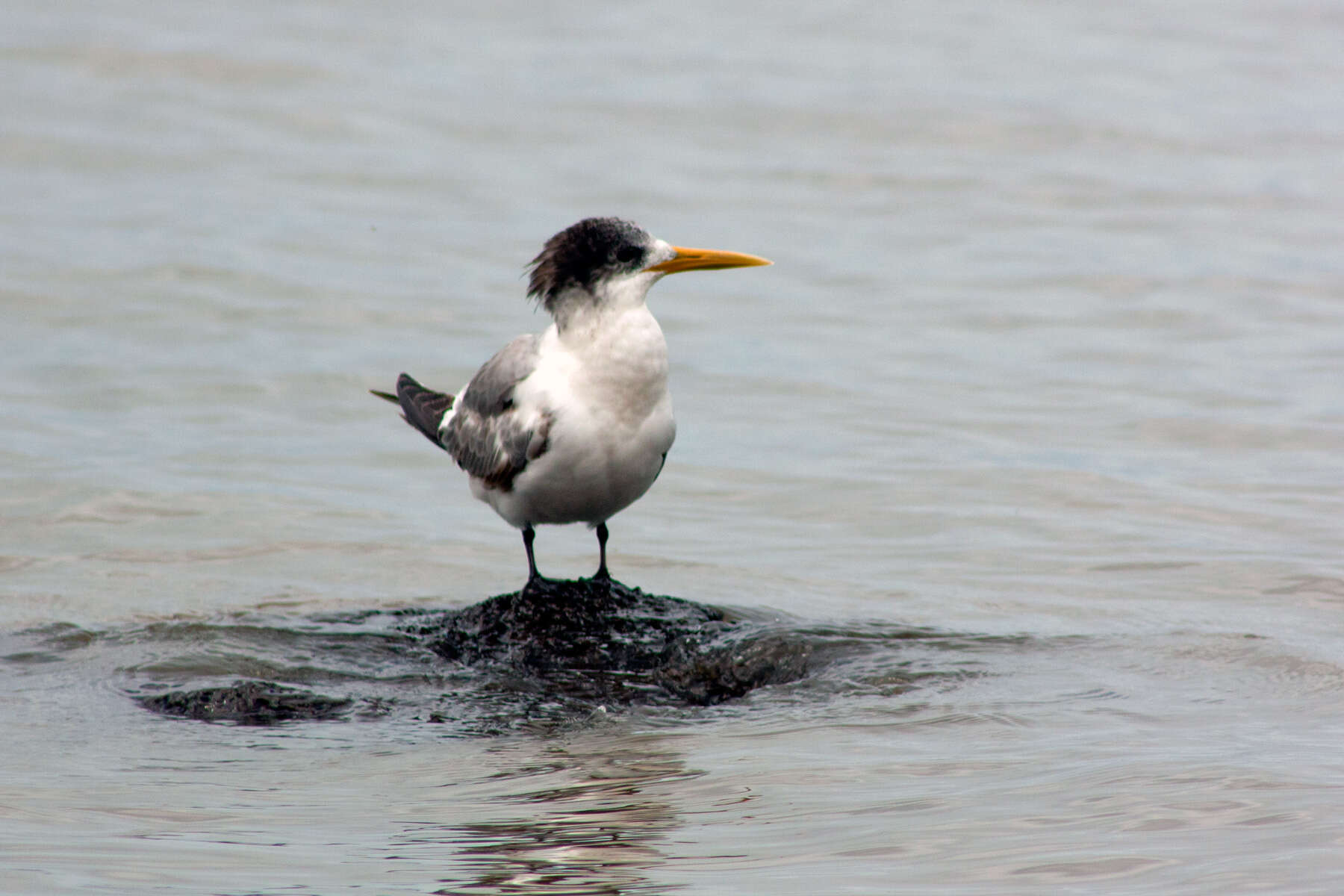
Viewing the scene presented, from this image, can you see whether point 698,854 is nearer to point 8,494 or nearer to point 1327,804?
point 1327,804

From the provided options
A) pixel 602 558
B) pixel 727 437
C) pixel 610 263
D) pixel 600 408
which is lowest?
pixel 602 558

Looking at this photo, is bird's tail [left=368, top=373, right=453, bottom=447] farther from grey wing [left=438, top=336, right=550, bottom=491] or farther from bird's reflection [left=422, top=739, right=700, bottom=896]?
bird's reflection [left=422, top=739, right=700, bottom=896]

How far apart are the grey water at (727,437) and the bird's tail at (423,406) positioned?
2.48 feet

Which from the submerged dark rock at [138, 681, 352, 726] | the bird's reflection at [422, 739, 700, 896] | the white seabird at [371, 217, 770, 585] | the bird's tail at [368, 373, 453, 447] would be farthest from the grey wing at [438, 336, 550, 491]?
the bird's reflection at [422, 739, 700, 896]

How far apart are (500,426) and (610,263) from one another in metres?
0.72

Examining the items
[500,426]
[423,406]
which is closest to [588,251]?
[500,426]

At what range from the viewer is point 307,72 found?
1770 centimetres

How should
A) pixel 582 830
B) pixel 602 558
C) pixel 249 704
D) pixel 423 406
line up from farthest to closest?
pixel 423 406 → pixel 602 558 → pixel 249 704 → pixel 582 830

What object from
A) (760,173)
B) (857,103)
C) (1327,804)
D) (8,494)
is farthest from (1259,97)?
(1327,804)

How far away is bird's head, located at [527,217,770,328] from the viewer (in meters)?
5.94

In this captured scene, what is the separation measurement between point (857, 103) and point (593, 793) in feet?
44.9

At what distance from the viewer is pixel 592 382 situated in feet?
19.3

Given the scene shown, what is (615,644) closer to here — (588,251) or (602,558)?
(602,558)

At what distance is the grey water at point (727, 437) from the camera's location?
437 cm
